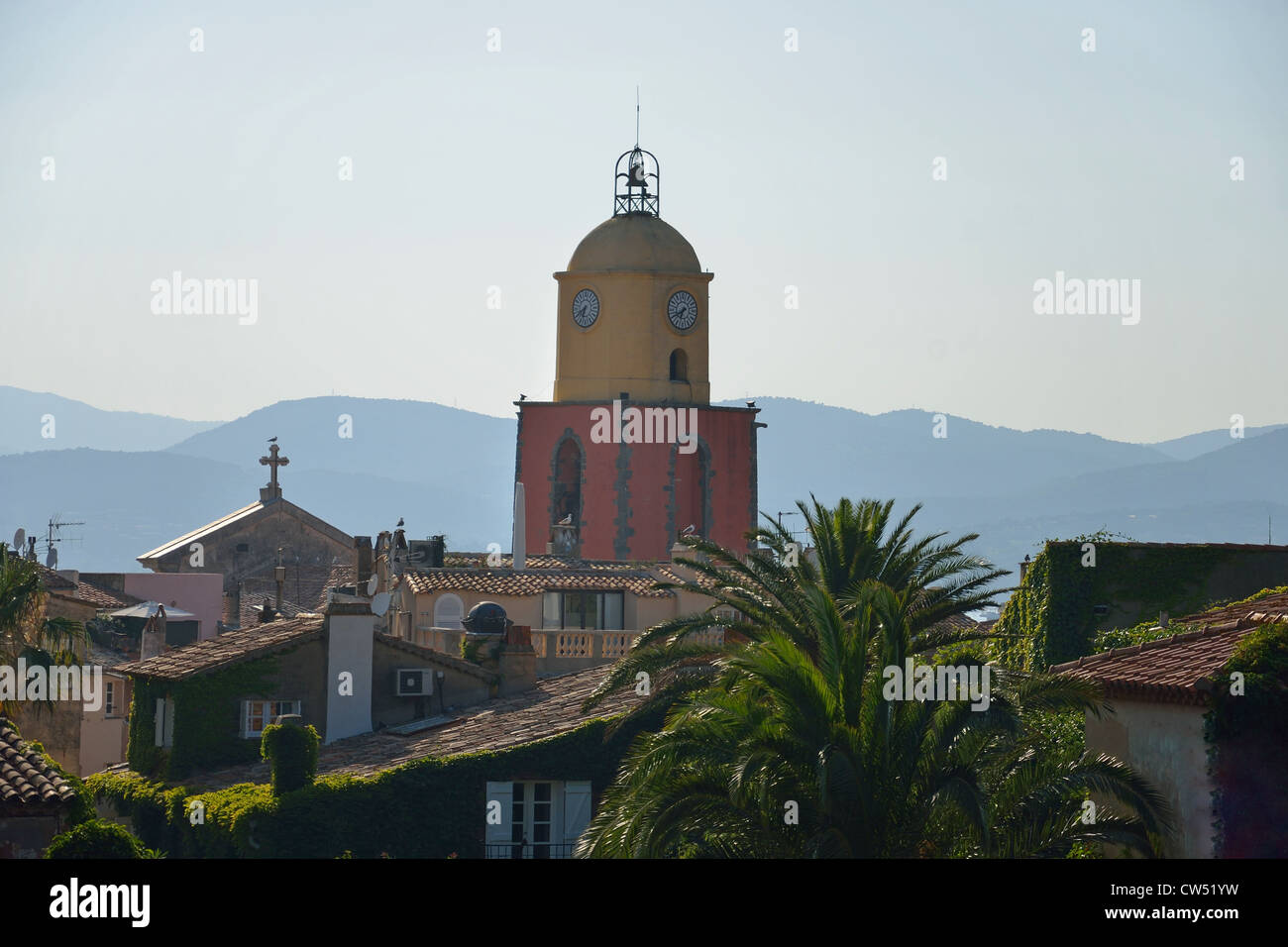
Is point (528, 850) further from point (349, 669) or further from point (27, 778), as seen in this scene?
point (27, 778)

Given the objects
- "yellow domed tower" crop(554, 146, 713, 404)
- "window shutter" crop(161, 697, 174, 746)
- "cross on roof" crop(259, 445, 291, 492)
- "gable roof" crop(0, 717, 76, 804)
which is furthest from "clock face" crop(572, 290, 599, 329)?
"gable roof" crop(0, 717, 76, 804)

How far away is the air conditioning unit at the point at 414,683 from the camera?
114 feet

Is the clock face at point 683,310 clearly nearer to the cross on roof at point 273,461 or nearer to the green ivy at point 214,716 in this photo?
the cross on roof at point 273,461

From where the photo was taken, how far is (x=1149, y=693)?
21594 millimetres

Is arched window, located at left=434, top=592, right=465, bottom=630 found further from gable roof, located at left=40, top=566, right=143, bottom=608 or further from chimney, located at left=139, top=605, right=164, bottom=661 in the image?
gable roof, located at left=40, top=566, right=143, bottom=608

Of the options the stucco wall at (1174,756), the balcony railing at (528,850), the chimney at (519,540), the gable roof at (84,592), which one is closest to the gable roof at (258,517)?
the gable roof at (84,592)

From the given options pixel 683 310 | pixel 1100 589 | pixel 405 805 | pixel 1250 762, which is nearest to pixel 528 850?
pixel 405 805

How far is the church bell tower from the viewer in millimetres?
68312

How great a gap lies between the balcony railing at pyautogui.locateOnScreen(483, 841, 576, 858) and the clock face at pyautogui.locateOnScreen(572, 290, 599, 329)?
4101 centimetres

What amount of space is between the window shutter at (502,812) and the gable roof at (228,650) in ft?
19.2

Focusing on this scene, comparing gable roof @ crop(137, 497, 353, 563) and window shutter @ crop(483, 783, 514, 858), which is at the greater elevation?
gable roof @ crop(137, 497, 353, 563)
